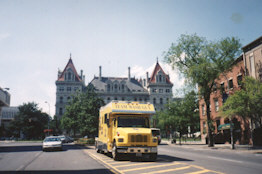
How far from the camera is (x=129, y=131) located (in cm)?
1345

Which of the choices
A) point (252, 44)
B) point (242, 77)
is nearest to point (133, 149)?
point (242, 77)

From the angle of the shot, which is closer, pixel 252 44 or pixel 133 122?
pixel 133 122

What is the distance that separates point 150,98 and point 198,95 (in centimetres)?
5621

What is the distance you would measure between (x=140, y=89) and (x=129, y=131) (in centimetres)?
7642

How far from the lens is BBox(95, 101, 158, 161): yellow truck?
13219mm

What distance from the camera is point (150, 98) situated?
86.8 meters

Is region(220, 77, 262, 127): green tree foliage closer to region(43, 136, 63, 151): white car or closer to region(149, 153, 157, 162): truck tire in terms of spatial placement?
region(149, 153, 157, 162): truck tire

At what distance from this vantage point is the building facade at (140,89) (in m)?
85.3

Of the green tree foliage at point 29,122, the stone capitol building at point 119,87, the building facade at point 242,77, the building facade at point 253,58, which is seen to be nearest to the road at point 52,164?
the building facade at point 242,77

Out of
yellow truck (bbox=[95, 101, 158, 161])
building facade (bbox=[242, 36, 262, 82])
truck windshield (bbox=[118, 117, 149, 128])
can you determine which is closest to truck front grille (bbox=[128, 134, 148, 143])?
yellow truck (bbox=[95, 101, 158, 161])

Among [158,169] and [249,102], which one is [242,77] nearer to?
[249,102]

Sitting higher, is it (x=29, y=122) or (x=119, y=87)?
(x=119, y=87)

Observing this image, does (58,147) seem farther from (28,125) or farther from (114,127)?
(28,125)

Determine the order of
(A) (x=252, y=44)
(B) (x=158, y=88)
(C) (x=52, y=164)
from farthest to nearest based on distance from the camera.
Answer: (B) (x=158, y=88) → (A) (x=252, y=44) → (C) (x=52, y=164)
